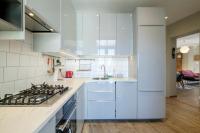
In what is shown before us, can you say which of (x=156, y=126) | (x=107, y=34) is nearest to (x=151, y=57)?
(x=107, y=34)

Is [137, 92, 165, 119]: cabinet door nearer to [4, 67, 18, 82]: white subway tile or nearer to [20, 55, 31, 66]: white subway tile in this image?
[20, 55, 31, 66]: white subway tile

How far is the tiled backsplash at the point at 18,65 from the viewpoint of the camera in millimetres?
1610

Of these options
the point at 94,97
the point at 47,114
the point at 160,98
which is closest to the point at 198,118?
the point at 160,98

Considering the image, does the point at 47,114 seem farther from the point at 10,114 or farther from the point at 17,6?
the point at 17,6

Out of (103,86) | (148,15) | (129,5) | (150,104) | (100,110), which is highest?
(129,5)

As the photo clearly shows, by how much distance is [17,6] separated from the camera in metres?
1.24

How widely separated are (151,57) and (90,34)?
54.8 inches

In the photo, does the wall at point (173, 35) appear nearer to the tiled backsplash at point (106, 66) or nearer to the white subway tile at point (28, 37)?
the tiled backsplash at point (106, 66)

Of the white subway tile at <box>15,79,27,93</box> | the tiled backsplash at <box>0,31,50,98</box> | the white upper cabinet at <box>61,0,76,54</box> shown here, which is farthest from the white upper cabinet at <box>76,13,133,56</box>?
the white subway tile at <box>15,79,27,93</box>

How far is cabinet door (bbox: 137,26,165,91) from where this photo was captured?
3.49 m

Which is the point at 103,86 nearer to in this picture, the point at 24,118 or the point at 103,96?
the point at 103,96

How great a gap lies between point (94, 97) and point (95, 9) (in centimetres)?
197

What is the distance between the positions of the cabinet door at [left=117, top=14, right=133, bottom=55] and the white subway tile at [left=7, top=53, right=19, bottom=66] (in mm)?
2404

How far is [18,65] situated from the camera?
73.7 inches
